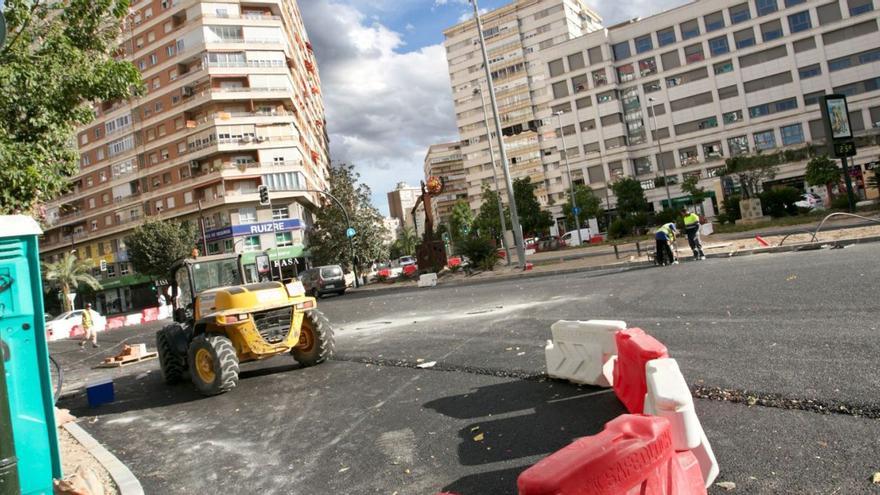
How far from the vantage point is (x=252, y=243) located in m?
50.0

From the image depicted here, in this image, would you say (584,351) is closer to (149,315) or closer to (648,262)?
(648,262)

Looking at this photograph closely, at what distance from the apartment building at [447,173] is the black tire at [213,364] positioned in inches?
4110

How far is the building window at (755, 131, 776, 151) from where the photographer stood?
173 feet

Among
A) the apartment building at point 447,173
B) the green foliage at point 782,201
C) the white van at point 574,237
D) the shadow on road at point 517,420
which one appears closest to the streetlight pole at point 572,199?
the white van at point 574,237

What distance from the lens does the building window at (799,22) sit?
5138 centimetres

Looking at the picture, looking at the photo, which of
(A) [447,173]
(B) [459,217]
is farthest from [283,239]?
(A) [447,173]

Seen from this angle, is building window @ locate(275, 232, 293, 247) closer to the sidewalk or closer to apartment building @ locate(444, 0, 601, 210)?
the sidewalk

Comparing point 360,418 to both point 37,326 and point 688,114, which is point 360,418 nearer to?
point 37,326

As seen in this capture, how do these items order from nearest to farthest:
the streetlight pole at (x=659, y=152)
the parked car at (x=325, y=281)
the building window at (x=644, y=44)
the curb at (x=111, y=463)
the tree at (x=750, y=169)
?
the curb at (x=111, y=463) → the parked car at (x=325, y=281) → the tree at (x=750, y=169) → the streetlight pole at (x=659, y=152) → the building window at (x=644, y=44)

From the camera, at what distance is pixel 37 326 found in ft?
12.2

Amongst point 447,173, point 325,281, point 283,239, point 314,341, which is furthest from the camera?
point 447,173

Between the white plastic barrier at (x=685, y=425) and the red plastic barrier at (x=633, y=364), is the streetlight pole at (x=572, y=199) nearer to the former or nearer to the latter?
the red plastic barrier at (x=633, y=364)

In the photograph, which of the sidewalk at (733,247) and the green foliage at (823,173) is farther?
the green foliage at (823,173)

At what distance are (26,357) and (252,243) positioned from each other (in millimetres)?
48634
